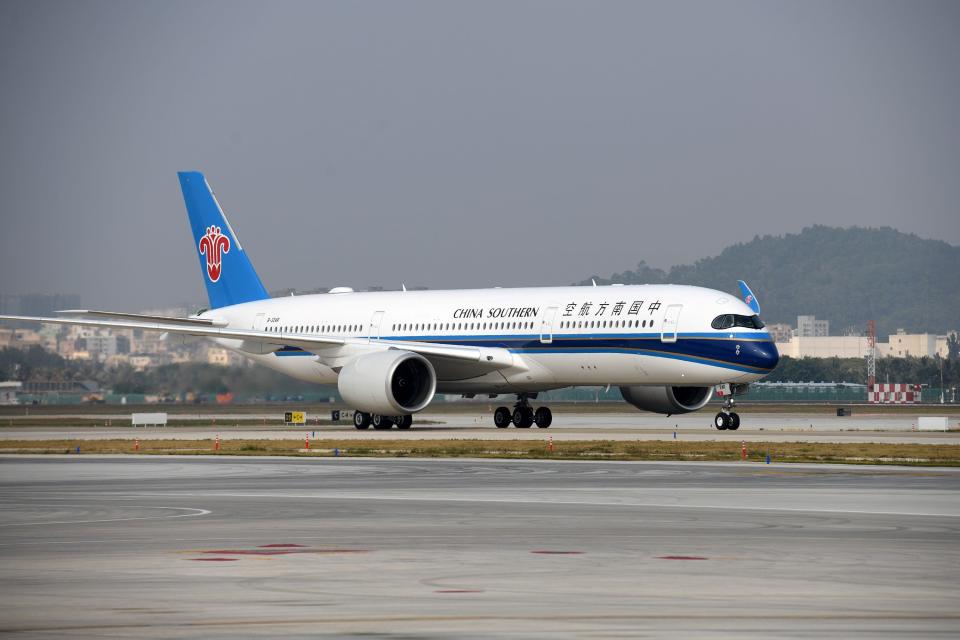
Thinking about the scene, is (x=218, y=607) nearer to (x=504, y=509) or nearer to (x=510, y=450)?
(x=504, y=509)

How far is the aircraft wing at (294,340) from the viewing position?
52.0 m

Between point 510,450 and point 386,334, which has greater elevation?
point 386,334

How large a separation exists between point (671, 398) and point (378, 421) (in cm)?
1034

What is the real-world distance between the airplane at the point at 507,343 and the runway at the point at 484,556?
744 inches

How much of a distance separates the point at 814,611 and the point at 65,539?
9520 mm

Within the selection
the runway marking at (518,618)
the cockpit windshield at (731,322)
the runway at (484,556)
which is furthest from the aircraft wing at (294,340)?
the runway marking at (518,618)

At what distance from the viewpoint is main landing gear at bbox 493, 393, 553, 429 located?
54188 mm

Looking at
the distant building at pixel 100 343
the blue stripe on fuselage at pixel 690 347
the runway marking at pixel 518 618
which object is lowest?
the runway marking at pixel 518 618

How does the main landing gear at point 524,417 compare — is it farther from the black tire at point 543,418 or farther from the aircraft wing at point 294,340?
the aircraft wing at point 294,340

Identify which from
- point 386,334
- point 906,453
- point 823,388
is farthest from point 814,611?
point 823,388

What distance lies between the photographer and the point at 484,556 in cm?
1612

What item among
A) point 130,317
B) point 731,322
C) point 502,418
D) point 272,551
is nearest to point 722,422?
point 731,322

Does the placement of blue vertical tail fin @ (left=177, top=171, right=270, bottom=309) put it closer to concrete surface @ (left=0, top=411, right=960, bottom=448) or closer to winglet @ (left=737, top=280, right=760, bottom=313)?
concrete surface @ (left=0, top=411, right=960, bottom=448)

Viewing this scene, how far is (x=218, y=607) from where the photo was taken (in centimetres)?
1248
